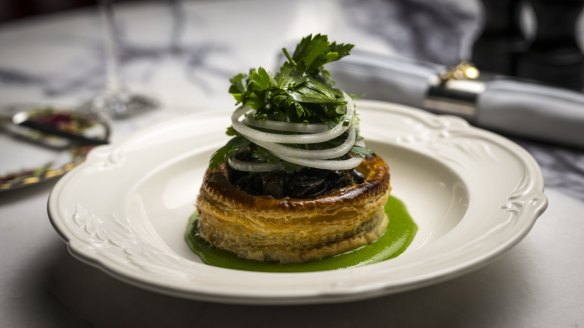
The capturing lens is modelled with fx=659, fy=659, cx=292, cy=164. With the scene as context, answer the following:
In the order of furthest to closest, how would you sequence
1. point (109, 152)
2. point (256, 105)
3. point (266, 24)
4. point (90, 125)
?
1. point (266, 24)
2. point (90, 125)
3. point (109, 152)
4. point (256, 105)

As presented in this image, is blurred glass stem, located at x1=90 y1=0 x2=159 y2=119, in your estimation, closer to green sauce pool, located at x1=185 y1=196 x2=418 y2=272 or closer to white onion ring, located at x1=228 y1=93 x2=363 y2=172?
green sauce pool, located at x1=185 y1=196 x2=418 y2=272

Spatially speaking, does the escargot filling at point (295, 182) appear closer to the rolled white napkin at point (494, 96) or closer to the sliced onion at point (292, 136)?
the sliced onion at point (292, 136)

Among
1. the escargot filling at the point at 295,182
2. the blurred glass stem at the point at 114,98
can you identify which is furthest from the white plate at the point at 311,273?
the blurred glass stem at the point at 114,98

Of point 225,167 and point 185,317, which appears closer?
point 185,317

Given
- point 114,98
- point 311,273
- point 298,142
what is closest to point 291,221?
point 298,142

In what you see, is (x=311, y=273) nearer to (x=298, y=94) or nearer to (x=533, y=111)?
(x=298, y=94)

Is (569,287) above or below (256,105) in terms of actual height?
below

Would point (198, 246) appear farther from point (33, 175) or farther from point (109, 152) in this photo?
point (33, 175)

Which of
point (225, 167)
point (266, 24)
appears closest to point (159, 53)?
point (266, 24)
